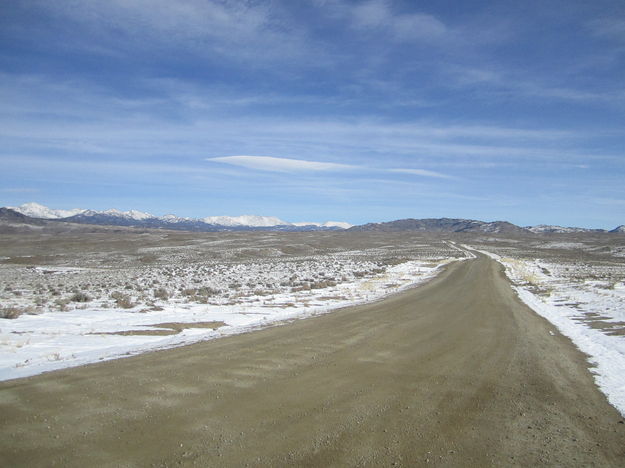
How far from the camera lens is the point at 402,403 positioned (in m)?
7.17

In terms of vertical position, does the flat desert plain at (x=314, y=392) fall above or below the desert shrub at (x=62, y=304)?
above

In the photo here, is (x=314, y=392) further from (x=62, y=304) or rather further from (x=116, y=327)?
(x=62, y=304)

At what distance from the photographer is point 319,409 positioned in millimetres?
6844

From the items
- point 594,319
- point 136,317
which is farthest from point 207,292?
point 594,319

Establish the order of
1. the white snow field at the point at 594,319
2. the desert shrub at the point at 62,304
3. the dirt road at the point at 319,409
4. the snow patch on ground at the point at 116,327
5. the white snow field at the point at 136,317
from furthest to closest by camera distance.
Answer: the desert shrub at the point at 62,304
the white snow field at the point at 136,317
the snow patch on ground at the point at 116,327
the white snow field at the point at 594,319
the dirt road at the point at 319,409

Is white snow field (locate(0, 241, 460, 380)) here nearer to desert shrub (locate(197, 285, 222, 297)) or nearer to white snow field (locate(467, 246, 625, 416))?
desert shrub (locate(197, 285, 222, 297))

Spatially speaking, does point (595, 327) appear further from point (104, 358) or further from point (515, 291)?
point (104, 358)

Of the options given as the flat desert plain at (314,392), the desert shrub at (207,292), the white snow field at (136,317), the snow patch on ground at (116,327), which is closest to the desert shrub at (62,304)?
the white snow field at (136,317)

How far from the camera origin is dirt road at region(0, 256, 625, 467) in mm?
5395

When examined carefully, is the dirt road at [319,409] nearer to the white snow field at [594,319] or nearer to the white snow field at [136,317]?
the white snow field at [594,319]

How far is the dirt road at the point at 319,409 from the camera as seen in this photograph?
539 centimetres

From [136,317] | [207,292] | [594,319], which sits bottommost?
[207,292]

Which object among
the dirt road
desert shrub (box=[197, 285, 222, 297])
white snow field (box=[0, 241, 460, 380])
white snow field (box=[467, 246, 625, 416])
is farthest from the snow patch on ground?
white snow field (box=[467, 246, 625, 416])

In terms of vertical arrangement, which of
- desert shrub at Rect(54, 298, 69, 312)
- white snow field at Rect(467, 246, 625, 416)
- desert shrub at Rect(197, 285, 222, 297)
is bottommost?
desert shrub at Rect(197, 285, 222, 297)
